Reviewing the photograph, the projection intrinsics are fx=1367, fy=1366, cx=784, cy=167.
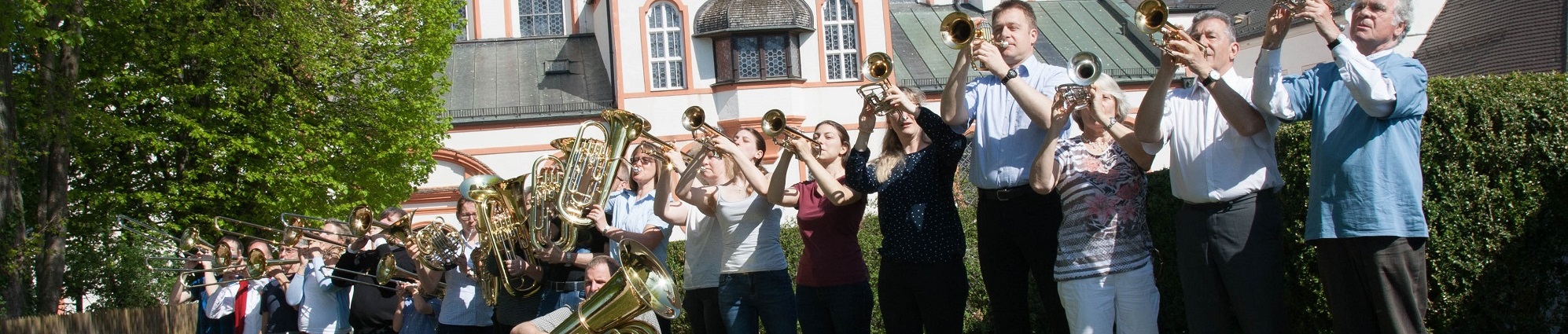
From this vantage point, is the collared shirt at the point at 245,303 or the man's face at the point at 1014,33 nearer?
the man's face at the point at 1014,33

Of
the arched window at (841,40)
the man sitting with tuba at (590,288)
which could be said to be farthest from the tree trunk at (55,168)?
the arched window at (841,40)

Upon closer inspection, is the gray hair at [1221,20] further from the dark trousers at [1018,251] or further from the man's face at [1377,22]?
the dark trousers at [1018,251]

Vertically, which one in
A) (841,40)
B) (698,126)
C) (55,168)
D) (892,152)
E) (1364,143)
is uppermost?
(841,40)

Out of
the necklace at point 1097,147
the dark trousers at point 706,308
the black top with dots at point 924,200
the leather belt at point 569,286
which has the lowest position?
the dark trousers at point 706,308

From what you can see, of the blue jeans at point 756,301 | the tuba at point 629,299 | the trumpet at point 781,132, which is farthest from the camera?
the blue jeans at point 756,301

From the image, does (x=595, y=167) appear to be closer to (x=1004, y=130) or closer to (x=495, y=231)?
(x=495, y=231)

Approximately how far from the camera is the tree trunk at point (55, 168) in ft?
50.9

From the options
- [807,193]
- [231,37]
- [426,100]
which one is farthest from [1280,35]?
[426,100]

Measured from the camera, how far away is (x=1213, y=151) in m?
5.37

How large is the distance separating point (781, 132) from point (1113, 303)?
1.93 metres

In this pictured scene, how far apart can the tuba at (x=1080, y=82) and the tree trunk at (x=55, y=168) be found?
12.8m

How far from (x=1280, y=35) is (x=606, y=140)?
12.1 ft

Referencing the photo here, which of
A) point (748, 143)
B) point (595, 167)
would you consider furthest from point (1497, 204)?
point (595, 167)

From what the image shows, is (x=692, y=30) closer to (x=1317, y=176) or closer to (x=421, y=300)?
(x=421, y=300)
